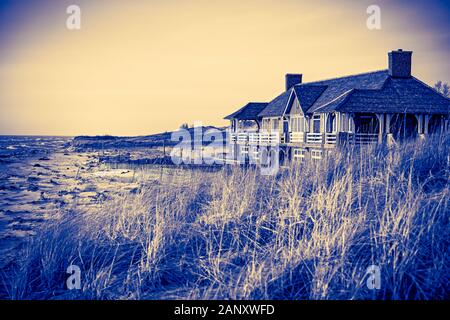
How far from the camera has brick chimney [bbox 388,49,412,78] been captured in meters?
24.2

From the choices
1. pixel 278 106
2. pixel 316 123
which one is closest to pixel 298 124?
pixel 316 123

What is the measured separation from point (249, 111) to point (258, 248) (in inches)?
1281

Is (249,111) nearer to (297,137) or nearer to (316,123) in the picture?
(316,123)

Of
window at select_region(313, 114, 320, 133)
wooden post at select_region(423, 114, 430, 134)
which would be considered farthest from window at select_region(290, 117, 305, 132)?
wooden post at select_region(423, 114, 430, 134)

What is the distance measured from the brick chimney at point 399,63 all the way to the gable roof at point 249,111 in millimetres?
15316

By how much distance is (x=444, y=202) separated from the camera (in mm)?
A: 6168

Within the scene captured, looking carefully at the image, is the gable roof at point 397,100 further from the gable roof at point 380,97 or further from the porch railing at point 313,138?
the porch railing at point 313,138

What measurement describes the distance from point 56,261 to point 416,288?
576cm

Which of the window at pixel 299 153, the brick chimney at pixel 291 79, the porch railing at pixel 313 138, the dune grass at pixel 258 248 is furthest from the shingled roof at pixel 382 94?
the dune grass at pixel 258 248

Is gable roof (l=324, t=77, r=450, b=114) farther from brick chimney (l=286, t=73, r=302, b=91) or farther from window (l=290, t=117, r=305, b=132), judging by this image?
brick chimney (l=286, t=73, r=302, b=91)

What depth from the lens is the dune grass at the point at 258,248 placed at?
4691mm

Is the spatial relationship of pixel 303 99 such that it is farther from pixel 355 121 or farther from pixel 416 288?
pixel 416 288

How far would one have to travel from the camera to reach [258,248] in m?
6.07

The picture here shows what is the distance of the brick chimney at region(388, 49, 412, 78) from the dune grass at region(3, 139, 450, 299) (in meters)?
18.2
